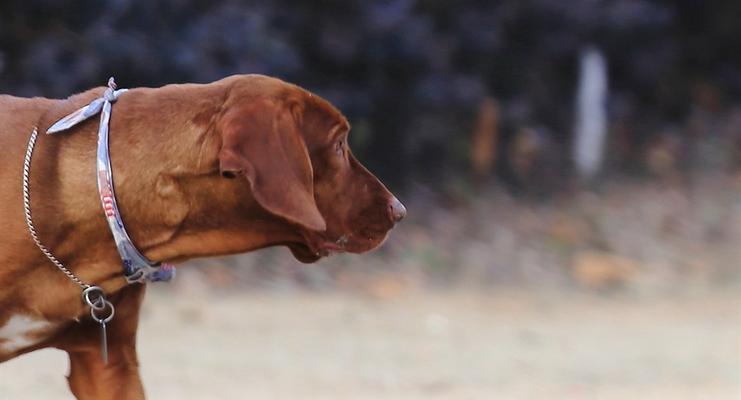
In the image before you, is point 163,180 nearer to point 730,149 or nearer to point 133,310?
point 133,310

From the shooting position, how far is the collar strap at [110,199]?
12.1 feet

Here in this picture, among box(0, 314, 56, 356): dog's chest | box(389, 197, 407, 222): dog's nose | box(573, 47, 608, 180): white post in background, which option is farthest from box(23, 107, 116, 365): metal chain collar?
box(573, 47, 608, 180): white post in background

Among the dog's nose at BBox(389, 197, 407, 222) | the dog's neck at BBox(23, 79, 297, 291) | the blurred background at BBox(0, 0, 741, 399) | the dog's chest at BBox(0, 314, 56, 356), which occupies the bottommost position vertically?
the dog's chest at BBox(0, 314, 56, 356)

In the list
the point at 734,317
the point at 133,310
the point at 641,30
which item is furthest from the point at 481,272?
the point at 133,310

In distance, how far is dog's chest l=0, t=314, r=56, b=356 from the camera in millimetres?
3730

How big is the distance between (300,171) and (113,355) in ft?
3.01

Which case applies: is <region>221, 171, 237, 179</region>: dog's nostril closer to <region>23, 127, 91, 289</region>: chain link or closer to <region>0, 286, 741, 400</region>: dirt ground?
<region>23, 127, 91, 289</region>: chain link

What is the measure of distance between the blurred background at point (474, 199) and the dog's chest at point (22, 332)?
115 inches

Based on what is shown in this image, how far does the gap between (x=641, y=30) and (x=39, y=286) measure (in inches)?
382

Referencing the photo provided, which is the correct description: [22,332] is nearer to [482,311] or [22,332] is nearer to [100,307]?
[100,307]

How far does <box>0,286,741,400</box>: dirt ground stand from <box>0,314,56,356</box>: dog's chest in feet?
9.29

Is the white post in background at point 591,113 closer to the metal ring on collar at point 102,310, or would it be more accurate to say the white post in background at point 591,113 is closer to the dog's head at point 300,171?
the dog's head at point 300,171

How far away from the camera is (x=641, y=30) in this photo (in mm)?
12492

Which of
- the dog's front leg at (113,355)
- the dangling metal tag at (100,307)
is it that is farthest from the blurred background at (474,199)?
the dangling metal tag at (100,307)
